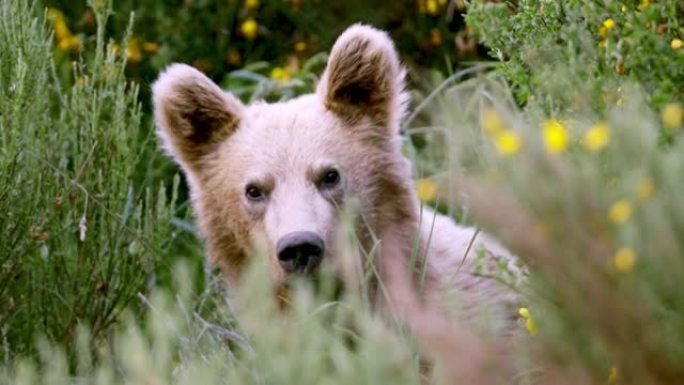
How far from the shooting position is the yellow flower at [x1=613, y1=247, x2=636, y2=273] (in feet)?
8.16

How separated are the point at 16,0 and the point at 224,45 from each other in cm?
362

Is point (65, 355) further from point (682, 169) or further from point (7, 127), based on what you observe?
point (682, 169)

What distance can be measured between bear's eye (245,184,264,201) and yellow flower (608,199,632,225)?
8.85 ft

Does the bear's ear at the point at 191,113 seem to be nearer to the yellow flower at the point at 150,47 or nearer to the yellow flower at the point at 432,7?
the yellow flower at the point at 432,7

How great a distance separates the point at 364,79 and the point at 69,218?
1144 millimetres

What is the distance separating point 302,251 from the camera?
474cm

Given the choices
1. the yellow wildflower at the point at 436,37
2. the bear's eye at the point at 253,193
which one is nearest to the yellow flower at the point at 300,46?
the yellow wildflower at the point at 436,37

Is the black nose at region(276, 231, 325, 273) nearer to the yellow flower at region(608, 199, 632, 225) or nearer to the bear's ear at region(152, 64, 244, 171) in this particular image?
the bear's ear at region(152, 64, 244, 171)

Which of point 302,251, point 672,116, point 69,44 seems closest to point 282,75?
point 69,44

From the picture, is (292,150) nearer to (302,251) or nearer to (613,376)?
(302,251)

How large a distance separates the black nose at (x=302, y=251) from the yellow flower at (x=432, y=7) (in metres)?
3.31

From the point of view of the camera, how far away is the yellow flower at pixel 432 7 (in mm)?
7843

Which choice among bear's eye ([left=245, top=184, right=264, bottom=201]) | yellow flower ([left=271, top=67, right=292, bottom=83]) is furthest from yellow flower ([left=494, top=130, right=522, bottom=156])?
yellow flower ([left=271, top=67, right=292, bottom=83])

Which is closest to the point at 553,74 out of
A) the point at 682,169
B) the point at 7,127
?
the point at 682,169
